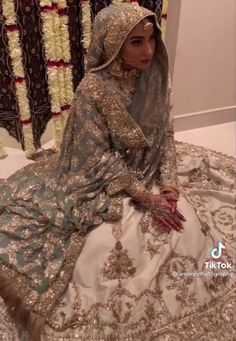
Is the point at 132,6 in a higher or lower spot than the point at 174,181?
higher

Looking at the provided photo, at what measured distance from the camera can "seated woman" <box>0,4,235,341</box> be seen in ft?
4.48

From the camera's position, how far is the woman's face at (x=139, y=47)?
1.24 metres

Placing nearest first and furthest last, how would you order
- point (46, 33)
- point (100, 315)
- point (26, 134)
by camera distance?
point (100, 315) → point (46, 33) → point (26, 134)

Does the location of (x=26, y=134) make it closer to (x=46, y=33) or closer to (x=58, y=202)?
(x=46, y=33)

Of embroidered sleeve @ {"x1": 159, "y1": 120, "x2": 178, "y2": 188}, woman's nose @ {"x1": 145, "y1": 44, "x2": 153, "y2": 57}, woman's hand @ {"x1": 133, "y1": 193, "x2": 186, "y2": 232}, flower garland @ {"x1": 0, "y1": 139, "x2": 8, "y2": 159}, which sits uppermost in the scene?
woman's nose @ {"x1": 145, "y1": 44, "x2": 153, "y2": 57}

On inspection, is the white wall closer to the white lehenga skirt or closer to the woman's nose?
the woman's nose

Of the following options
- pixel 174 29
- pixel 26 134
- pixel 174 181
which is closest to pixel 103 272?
pixel 174 181

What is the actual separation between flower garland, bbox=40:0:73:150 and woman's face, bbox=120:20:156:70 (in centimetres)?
98

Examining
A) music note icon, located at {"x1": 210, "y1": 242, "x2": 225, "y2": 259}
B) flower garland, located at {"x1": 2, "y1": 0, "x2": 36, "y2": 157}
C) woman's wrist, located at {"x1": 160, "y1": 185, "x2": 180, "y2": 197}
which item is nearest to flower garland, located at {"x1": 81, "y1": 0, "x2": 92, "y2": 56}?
flower garland, located at {"x1": 2, "y1": 0, "x2": 36, "y2": 157}

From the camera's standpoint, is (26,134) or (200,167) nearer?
(200,167)

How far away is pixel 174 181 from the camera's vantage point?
5.11ft

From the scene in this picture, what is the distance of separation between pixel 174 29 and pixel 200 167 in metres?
0.99

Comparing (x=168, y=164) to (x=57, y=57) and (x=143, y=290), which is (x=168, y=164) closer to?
(x=143, y=290)

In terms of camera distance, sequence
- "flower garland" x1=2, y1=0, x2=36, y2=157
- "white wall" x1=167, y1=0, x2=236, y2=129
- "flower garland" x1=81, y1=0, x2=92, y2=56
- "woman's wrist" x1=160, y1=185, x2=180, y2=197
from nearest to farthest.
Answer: "woman's wrist" x1=160, y1=185, x2=180, y2=197
"flower garland" x1=2, y1=0, x2=36, y2=157
"flower garland" x1=81, y1=0, x2=92, y2=56
"white wall" x1=167, y1=0, x2=236, y2=129
